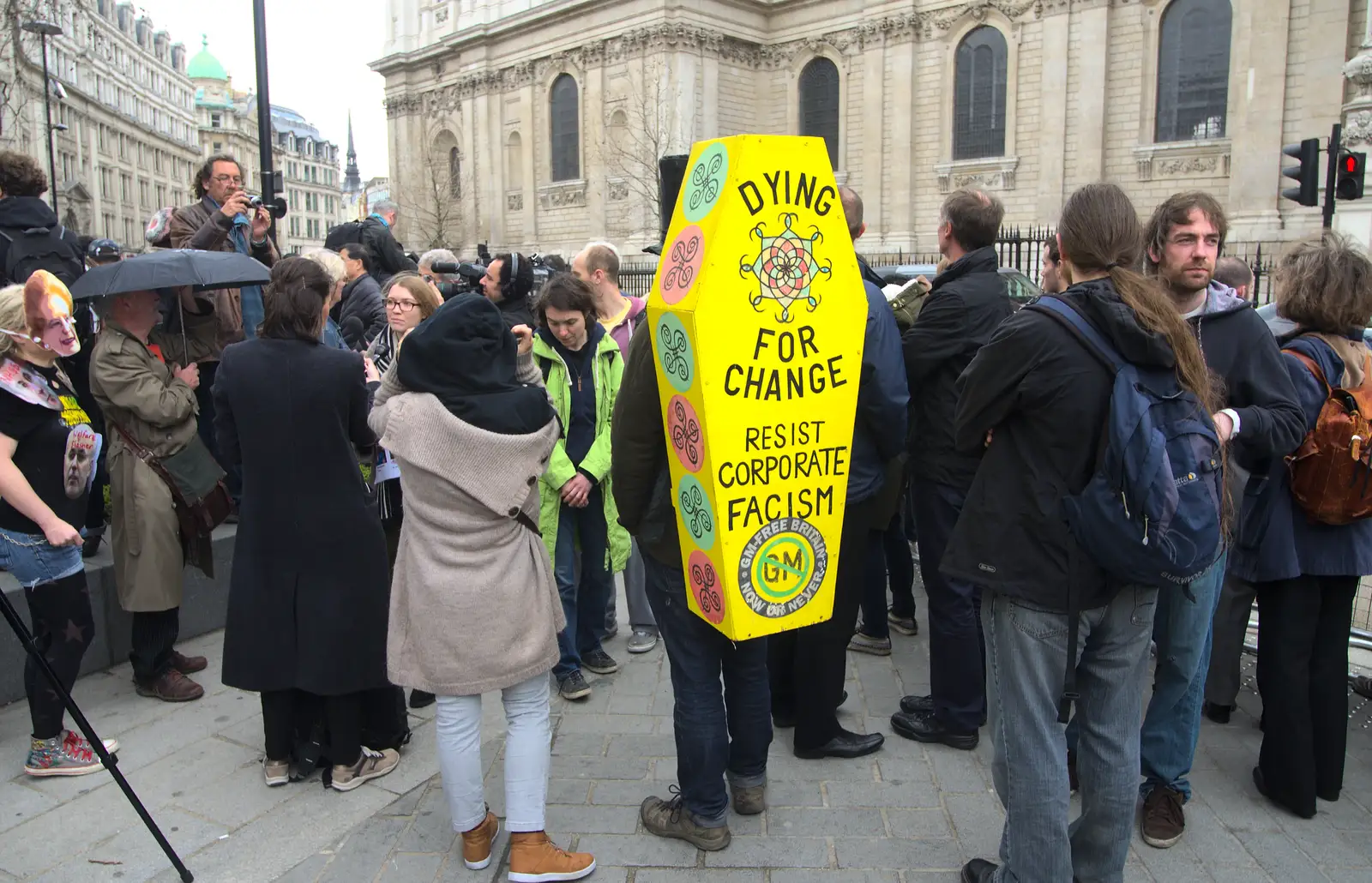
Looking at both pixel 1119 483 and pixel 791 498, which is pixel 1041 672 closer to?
pixel 1119 483

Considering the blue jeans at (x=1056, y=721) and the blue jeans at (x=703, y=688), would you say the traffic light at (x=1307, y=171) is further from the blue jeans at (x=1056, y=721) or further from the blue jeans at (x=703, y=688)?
the blue jeans at (x=703, y=688)

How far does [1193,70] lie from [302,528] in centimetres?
2891

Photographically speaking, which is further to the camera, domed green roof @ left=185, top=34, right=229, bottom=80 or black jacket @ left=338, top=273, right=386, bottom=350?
domed green roof @ left=185, top=34, right=229, bottom=80

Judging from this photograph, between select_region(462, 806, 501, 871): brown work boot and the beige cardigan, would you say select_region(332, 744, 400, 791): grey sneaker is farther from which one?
the beige cardigan

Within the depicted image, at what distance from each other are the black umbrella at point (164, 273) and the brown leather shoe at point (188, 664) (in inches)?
74.0

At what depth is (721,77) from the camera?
35.9 meters

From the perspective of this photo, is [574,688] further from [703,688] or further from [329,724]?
[703,688]

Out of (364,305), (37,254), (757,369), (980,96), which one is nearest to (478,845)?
(757,369)

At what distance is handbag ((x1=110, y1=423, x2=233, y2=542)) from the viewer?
15.3ft

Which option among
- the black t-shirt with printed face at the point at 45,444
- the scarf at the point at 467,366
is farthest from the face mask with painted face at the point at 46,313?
the scarf at the point at 467,366

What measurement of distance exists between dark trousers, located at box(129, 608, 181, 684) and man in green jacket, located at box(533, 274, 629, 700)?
194 cm

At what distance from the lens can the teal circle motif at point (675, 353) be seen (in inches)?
116

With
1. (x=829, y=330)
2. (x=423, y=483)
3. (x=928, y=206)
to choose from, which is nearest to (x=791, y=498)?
(x=829, y=330)

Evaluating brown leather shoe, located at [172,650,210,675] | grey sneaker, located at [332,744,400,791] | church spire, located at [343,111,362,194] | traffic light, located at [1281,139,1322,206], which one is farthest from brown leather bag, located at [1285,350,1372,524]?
church spire, located at [343,111,362,194]
